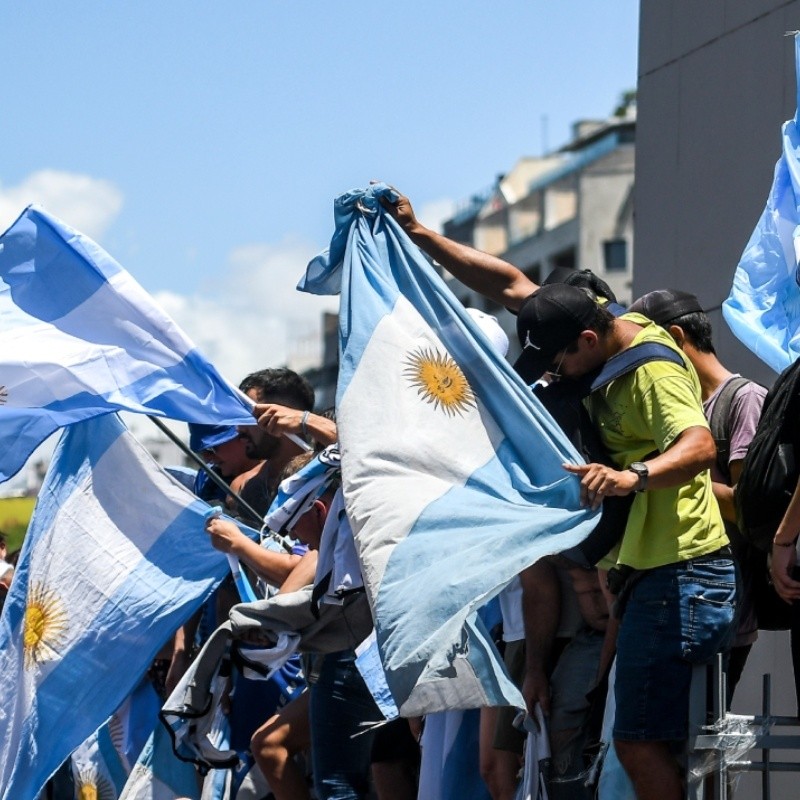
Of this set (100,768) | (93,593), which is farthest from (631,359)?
(100,768)

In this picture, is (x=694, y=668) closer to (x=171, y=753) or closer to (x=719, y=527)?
(x=719, y=527)

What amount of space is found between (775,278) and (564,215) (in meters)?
56.8

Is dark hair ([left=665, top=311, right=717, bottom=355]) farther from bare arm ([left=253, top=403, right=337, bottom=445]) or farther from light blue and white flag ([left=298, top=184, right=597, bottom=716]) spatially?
bare arm ([left=253, top=403, right=337, bottom=445])

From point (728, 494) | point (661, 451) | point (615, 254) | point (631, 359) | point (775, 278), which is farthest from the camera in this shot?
point (615, 254)

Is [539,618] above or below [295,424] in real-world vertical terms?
below

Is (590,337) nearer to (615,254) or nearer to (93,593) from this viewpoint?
(93,593)

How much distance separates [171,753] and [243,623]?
1752mm

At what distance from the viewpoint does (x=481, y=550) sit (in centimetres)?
586

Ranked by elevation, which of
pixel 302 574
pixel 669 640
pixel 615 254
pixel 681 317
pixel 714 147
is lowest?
pixel 669 640

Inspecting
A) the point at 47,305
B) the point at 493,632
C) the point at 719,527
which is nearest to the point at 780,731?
the point at 493,632

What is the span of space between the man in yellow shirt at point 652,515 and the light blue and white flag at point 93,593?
2745 mm

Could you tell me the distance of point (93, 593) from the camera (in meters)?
8.43

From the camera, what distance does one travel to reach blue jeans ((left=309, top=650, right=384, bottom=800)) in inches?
275

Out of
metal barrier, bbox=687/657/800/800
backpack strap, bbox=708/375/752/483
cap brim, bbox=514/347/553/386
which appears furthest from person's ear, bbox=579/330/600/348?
metal barrier, bbox=687/657/800/800
